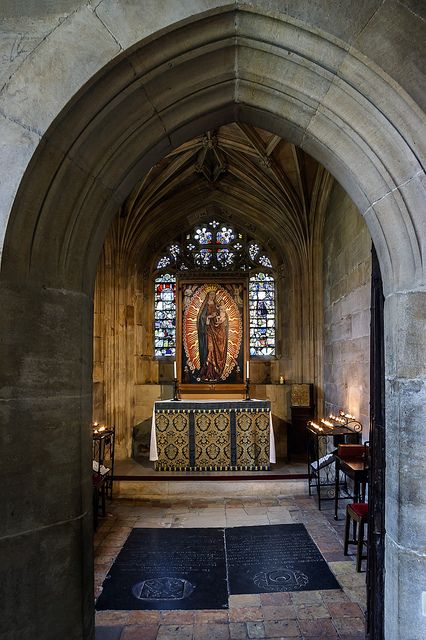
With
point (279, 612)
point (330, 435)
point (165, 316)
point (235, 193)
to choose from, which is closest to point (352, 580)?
point (279, 612)

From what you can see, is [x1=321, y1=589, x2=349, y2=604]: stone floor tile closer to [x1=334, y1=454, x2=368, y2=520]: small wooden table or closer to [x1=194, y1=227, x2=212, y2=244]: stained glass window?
[x1=334, y1=454, x2=368, y2=520]: small wooden table

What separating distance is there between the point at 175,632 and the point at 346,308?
16.8ft

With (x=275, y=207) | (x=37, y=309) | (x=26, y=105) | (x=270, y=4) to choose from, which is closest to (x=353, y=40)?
(x=270, y=4)

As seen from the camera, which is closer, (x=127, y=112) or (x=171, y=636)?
(x=127, y=112)

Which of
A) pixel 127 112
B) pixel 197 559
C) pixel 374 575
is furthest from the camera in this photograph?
pixel 197 559

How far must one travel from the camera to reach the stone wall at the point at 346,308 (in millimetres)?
6062

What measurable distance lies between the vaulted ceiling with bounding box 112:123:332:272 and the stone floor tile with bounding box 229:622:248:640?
7058mm

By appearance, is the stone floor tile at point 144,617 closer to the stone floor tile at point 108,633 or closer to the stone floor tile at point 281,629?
the stone floor tile at point 108,633

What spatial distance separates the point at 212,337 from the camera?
34.1 feet

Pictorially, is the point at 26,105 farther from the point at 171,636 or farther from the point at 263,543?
the point at 263,543

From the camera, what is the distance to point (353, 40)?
6.86 ft

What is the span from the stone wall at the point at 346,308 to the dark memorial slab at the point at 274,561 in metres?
1.69

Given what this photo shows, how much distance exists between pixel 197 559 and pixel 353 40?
4.72 m

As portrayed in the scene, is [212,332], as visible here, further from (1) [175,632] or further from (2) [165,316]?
(1) [175,632]
